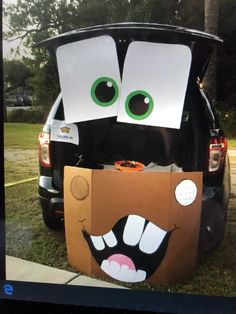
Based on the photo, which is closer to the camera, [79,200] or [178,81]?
[178,81]

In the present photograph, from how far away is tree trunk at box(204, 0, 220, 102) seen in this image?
2.66 m

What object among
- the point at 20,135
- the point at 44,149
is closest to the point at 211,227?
the point at 44,149

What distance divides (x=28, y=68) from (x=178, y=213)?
1.22 metres

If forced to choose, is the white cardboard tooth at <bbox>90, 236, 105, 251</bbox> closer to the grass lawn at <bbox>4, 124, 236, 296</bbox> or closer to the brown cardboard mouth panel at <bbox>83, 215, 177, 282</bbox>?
the brown cardboard mouth panel at <bbox>83, 215, 177, 282</bbox>

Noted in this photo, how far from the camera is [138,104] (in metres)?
2.77

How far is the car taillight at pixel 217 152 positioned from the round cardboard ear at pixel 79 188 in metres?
0.70

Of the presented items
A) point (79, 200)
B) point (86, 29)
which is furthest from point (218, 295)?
point (86, 29)

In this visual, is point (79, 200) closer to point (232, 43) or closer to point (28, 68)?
point (28, 68)

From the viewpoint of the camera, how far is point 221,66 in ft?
8.89

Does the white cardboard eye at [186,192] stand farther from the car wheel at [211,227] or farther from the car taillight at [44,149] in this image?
the car taillight at [44,149]

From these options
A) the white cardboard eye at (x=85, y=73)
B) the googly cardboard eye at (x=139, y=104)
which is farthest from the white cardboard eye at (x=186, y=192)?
the white cardboard eye at (x=85, y=73)

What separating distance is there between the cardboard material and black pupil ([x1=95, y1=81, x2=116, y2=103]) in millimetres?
410

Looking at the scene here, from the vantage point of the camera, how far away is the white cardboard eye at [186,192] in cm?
279

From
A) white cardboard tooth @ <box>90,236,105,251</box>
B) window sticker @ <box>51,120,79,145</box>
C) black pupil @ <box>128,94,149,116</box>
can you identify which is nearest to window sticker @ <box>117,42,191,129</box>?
black pupil @ <box>128,94,149,116</box>
